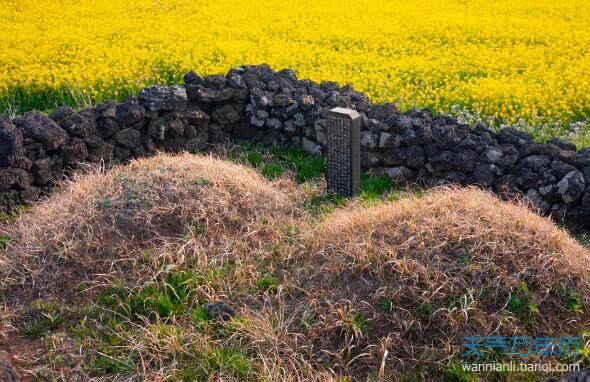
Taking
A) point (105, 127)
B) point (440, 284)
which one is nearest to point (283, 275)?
point (440, 284)

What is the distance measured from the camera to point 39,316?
5.85m

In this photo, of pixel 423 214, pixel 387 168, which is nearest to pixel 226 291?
pixel 423 214

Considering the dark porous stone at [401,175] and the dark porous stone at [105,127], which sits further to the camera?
the dark porous stone at [105,127]

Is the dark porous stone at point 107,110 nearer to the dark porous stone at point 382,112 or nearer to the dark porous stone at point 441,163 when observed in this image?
the dark porous stone at point 382,112

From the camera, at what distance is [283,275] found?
6.12m

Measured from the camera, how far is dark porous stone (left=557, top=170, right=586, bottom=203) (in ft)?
22.4

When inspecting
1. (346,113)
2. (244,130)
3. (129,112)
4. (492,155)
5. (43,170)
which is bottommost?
(244,130)

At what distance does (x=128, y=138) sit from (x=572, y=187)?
485 centimetres

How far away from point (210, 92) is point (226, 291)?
371 cm

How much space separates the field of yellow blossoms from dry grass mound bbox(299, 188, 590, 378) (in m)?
3.77

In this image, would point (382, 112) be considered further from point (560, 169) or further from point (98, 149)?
point (98, 149)

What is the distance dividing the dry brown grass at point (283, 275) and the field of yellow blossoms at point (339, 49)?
3879 mm

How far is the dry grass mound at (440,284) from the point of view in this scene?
17.2 ft

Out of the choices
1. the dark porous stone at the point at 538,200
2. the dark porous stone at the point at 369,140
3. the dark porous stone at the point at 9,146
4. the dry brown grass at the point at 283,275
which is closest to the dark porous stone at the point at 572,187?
the dark porous stone at the point at 538,200
